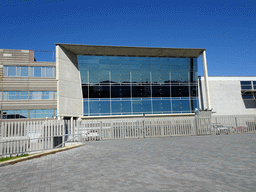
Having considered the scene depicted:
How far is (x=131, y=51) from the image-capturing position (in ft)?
107

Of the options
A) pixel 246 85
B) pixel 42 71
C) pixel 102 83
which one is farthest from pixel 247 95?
pixel 42 71

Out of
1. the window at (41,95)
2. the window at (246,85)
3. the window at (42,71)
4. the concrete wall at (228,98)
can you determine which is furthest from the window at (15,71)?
the window at (246,85)

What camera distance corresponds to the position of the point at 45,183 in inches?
191

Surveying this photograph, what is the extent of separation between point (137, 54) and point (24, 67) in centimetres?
1736

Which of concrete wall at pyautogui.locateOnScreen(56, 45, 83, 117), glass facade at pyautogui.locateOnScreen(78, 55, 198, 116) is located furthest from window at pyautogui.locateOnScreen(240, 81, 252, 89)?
concrete wall at pyautogui.locateOnScreen(56, 45, 83, 117)

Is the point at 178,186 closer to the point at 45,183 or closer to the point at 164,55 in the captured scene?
the point at 45,183

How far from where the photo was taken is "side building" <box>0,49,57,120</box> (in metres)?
28.3

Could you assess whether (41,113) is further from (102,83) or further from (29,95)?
(102,83)

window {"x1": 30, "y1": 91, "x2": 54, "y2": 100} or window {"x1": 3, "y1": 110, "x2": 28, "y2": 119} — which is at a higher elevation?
window {"x1": 30, "y1": 91, "x2": 54, "y2": 100}

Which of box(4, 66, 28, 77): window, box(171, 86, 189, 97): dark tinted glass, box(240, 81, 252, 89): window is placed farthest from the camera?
box(240, 81, 252, 89): window

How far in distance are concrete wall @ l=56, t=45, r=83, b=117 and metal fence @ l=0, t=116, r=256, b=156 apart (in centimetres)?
1207

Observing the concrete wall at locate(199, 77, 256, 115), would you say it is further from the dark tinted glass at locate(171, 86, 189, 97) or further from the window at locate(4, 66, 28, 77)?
the window at locate(4, 66, 28, 77)

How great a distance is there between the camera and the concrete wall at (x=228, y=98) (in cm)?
3781

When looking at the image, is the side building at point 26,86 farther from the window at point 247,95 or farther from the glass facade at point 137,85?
the window at point 247,95
